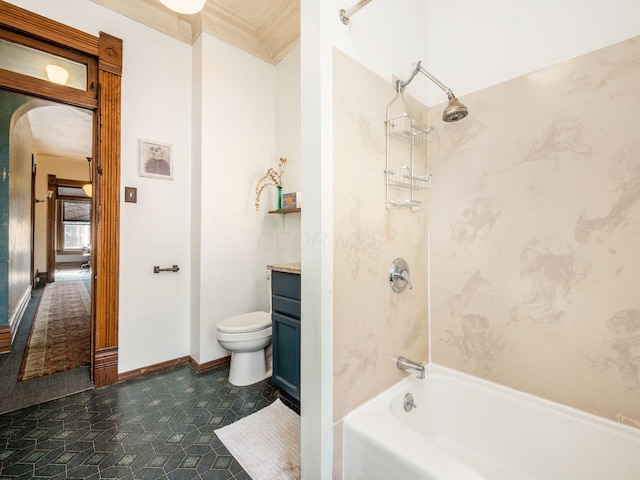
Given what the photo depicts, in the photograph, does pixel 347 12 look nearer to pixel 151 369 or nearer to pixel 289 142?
pixel 289 142

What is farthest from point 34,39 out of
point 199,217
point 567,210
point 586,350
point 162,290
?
point 586,350

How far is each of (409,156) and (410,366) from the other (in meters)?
1.10

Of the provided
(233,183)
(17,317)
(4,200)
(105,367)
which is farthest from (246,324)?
(17,317)

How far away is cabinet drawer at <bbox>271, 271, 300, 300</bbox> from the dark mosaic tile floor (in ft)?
2.59

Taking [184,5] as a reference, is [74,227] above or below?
below

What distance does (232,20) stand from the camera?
8.00 ft

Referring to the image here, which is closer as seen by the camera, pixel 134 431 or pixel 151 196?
pixel 134 431

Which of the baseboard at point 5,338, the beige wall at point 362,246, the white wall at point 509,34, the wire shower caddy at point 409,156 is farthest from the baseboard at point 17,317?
the white wall at point 509,34

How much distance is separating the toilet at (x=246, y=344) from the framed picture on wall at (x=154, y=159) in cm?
137

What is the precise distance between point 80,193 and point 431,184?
9.56 m

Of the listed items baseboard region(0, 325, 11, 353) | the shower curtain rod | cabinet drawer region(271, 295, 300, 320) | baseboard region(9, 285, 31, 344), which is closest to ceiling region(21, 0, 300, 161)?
the shower curtain rod

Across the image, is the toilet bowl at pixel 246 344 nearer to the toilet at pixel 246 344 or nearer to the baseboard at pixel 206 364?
the toilet at pixel 246 344

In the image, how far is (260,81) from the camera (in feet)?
9.16

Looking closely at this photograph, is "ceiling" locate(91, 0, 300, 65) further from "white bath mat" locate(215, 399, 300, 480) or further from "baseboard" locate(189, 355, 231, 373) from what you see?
"white bath mat" locate(215, 399, 300, 480)
